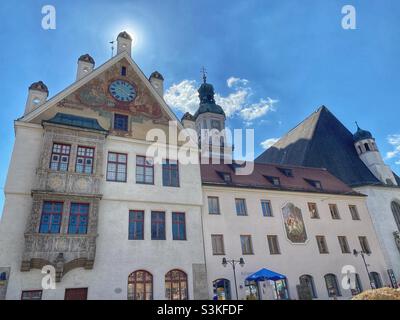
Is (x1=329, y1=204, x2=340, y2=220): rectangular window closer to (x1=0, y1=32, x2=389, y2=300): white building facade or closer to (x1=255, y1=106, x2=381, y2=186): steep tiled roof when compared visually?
(x1=0, y1=32, x2=389, y2=300): white building facade

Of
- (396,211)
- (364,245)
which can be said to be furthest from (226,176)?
(396,211)

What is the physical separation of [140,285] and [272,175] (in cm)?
1738

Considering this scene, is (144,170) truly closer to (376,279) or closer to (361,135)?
(376,279)

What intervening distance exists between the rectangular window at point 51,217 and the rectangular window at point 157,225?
5.51 metres

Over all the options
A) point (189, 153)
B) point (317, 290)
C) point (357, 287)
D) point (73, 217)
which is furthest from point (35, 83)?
point (357, 287)

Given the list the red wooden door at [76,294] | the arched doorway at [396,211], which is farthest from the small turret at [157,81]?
the arched doorway at [396,211]

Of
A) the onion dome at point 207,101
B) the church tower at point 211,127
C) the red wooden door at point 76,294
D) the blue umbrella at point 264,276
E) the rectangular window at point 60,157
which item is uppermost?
the onion dome at point 207,101

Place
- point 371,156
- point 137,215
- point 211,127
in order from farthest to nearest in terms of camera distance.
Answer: point 211,127 → point 371,156 → point 137,215

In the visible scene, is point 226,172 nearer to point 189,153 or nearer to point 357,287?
point 189,153

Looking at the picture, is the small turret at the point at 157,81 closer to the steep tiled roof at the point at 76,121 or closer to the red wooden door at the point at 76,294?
the steep tiled roof at the point at 76,121

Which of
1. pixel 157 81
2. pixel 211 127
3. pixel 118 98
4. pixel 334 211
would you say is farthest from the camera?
pixel 211 127

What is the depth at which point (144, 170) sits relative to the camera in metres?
19.0

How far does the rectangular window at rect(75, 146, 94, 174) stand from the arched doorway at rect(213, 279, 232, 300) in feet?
38.0

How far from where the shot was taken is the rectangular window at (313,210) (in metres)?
25.4
